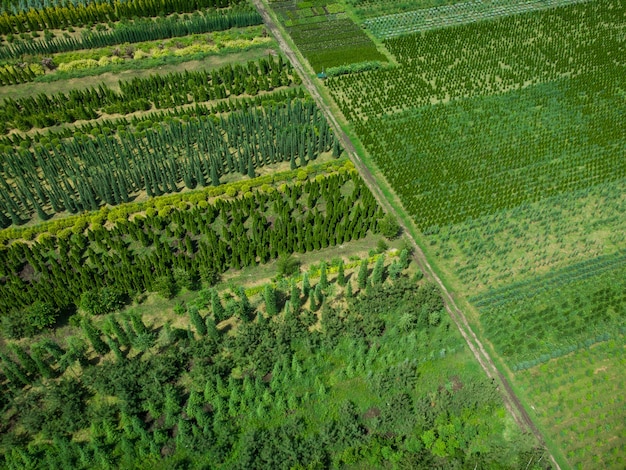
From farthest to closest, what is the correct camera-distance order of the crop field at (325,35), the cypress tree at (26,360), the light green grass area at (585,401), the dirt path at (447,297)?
the crop field at (325,35), the dirt path at (447,297), the cypress tree at (26,360), the light green grass area at (585,401)

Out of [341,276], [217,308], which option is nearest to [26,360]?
[217,308]

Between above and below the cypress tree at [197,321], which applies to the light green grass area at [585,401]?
below

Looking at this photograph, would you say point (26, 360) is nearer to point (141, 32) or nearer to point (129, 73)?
point (129, 73)

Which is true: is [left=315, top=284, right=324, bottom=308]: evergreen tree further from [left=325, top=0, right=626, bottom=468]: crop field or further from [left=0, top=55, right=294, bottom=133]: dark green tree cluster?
[left=0, top=55, right=294, bottom=133]: dark green tree cluster

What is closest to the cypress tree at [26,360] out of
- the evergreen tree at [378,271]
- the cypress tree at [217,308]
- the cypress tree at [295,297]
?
the cypress tree at [217,308]

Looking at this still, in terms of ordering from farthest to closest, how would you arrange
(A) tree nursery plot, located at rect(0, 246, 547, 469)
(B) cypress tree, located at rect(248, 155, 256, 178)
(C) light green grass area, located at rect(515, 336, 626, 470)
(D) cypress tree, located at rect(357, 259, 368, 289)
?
(B) cypress tree, located at rect(248, 155, 256, 178), (D) cypress tree, located at rect(357, 259, 368, 289), (C) light green grass area, located at rect(515, 336, 626, 470), (A) tree nursery plot, located at rect(0, 246, 547, 469)

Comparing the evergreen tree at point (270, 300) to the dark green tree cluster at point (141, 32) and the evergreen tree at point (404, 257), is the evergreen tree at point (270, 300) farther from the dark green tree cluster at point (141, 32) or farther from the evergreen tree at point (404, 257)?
the dark green tree cluster at point (141, 32)

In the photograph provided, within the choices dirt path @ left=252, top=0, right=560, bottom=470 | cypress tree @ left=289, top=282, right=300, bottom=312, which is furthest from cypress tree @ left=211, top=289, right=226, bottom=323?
dirt path @ left=252, top=0, right=560, bottom=470

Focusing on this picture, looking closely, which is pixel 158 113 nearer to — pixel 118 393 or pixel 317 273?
pixel 317 273
